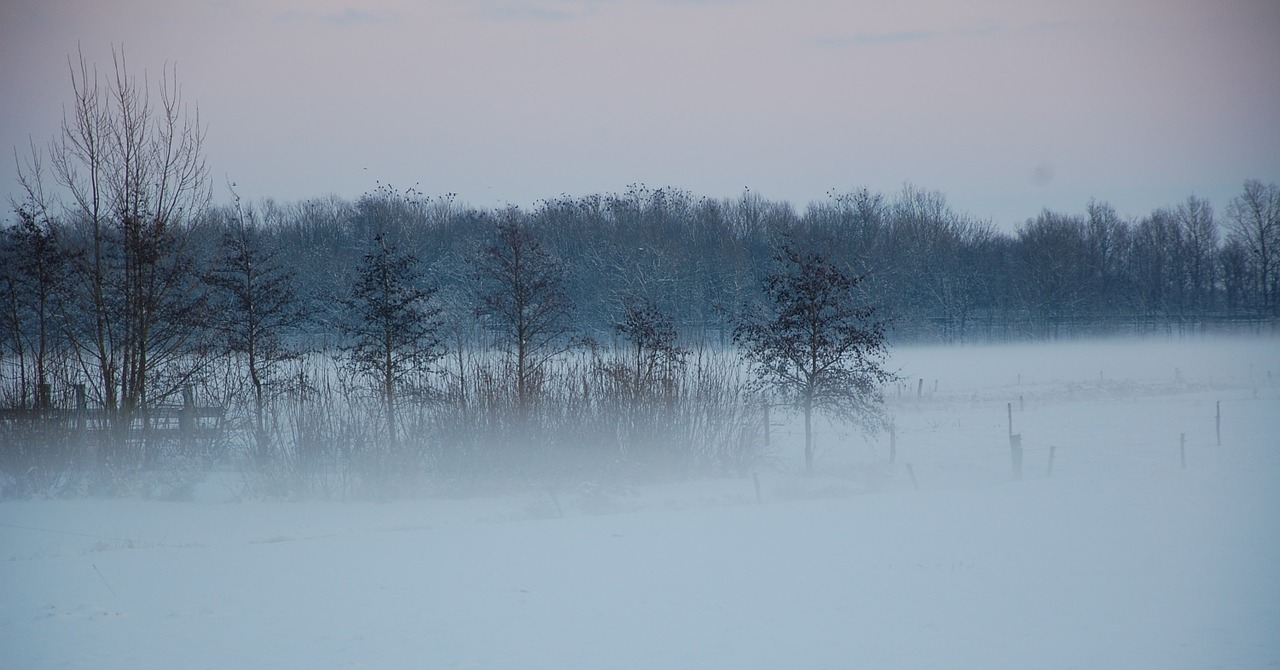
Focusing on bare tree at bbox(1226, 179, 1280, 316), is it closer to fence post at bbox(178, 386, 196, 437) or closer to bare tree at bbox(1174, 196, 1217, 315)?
bare tree at bbox(1174, 196, 1217, 315)

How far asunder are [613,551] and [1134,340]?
4405cm

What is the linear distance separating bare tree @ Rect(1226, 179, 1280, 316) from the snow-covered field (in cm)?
835

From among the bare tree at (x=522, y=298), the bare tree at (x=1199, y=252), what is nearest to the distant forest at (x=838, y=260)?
the bare tree at (x=1199, y=252)

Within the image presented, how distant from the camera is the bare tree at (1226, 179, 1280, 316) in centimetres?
2353

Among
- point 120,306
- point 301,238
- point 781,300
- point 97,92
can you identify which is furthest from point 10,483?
point 301,238

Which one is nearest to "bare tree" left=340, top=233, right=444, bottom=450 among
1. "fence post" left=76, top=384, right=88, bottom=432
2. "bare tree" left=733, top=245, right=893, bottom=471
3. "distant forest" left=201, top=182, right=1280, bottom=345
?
"fence post" left=76, top=384, right=88, bottom=432

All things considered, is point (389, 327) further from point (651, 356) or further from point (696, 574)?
point (696, 574)

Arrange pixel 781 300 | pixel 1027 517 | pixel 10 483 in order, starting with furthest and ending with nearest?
pixel 781 300 → pixel 10 483 → pixel 1027 517

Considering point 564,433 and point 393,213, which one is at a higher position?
point 393,213

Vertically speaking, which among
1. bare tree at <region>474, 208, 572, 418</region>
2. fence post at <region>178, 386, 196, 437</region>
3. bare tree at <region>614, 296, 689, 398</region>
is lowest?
fence post at <region>178, 386, 196, 437</region>

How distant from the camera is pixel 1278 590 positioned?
30.4 ft

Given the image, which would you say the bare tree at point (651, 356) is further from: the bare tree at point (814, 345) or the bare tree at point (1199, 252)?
the bare tree at point (1199, 252)

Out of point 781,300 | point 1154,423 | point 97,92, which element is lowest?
point 1154,423

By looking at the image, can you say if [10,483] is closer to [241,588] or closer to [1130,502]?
[241,588]
